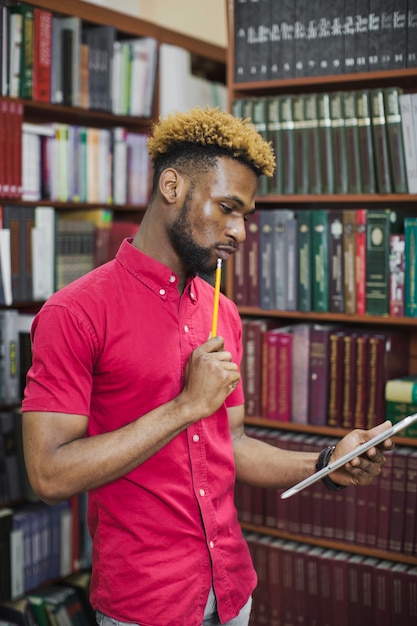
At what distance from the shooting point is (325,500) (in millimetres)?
2432

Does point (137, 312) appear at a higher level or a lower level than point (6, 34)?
lower

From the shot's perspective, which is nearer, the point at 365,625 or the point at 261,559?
the point at 365,625

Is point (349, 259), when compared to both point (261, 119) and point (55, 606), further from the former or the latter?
point (55, 606)

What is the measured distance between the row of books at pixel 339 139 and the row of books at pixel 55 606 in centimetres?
153

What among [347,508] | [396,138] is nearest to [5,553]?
[347,508]

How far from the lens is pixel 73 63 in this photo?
283 centimetres

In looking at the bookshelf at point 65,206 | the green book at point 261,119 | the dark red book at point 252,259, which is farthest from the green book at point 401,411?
the bookshelf at point 65,206

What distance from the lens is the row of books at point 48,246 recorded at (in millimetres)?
2619

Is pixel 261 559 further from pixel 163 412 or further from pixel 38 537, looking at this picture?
pixel 163 412

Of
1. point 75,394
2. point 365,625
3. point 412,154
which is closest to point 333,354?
point 412,154

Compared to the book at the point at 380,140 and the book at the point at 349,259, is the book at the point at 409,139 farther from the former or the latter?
the book at the point at 349,259

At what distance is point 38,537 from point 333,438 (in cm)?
107

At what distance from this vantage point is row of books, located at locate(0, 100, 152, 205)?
2.61 meters

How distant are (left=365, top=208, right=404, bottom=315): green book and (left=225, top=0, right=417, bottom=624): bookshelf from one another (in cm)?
4
